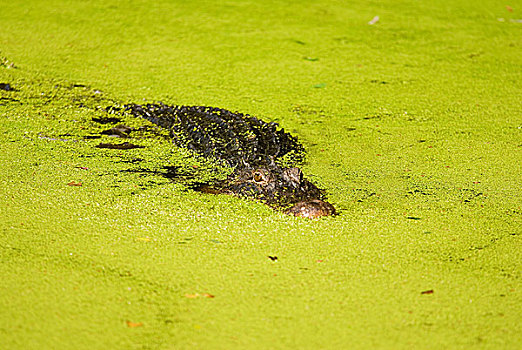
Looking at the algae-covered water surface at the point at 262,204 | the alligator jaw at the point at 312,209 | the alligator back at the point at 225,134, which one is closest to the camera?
the algae-covered water surface at the point at 262,204

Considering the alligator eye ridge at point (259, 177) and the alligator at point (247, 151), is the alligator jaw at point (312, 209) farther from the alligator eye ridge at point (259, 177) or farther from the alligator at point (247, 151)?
the alligator eye ridge at point (259, 177)

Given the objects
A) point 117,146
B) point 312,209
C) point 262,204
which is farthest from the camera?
point 117,146

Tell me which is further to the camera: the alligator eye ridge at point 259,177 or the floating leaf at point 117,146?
the floating leaf at point 117,146

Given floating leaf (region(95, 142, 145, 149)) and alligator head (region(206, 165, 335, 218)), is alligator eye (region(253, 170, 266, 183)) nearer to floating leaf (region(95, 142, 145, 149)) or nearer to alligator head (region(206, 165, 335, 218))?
alligator head (region(206, 165, 335, 218))

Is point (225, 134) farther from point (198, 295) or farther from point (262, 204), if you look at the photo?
point (198, 295)

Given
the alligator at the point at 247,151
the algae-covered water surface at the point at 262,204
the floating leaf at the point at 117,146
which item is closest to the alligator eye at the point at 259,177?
the alligator at the point at 247,151

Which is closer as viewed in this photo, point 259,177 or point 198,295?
point 198,295

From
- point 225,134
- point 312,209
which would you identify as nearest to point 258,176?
point 312,209
